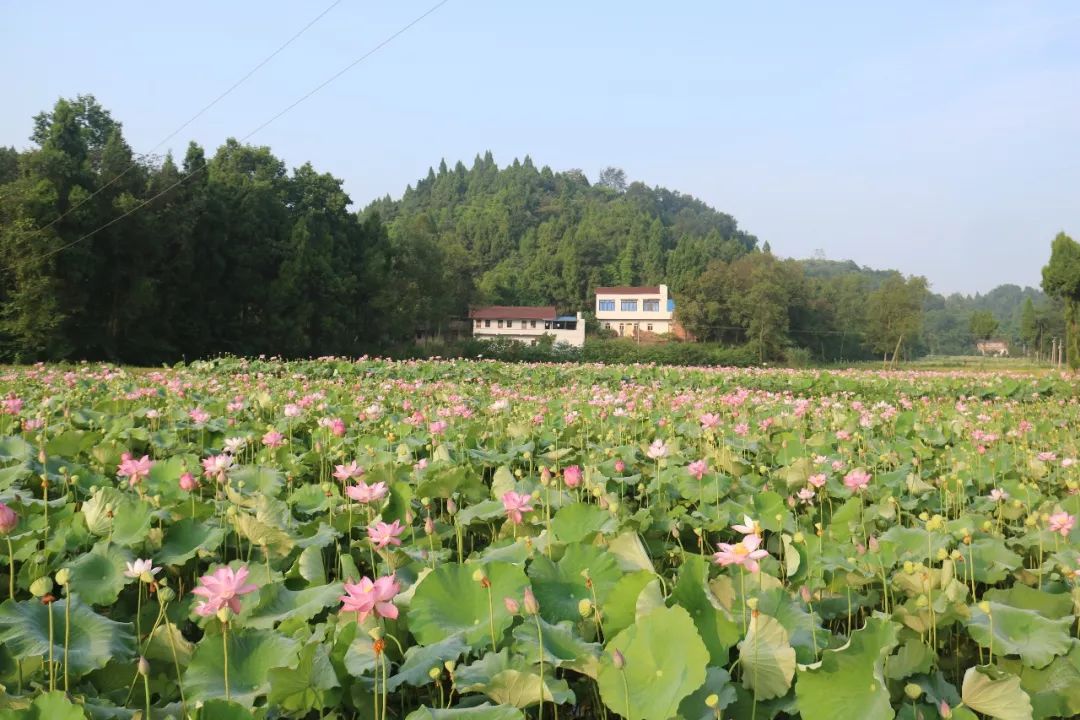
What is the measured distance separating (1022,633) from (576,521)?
897mm

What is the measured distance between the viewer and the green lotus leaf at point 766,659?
1.03 m

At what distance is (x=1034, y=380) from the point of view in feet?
39.1

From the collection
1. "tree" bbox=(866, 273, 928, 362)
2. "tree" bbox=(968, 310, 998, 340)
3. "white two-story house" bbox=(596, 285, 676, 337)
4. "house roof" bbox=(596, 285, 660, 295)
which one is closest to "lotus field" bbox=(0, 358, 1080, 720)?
"tree" bbox=(866, 273, 928, 362)

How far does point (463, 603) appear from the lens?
124 centimetres

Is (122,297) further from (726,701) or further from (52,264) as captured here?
(726,701)

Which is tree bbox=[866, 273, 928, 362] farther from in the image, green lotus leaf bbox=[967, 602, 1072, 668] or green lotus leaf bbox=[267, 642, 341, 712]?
green lotus leaf bbox=[267, 642, 341, 712]

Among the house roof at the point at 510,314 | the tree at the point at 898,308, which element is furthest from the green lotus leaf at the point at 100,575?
the house roof at the point at 510,314

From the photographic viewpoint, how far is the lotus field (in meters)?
1.01

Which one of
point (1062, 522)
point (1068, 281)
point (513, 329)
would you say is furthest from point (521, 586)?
point (513, 329)

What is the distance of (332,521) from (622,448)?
1429mm

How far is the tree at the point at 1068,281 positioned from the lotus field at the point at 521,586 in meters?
29.5

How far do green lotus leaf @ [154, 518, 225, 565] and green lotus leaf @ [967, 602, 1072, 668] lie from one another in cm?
→ 162

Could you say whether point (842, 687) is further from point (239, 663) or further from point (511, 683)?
point (239, 663)

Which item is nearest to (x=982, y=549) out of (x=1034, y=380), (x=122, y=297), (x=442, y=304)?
(x=1034, y=380)
